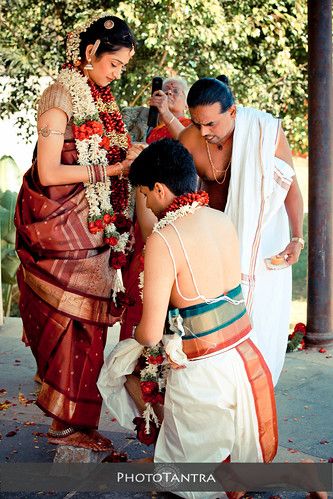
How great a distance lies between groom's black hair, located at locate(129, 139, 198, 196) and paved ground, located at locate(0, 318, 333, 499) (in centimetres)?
136

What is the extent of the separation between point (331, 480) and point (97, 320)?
52.0 inches

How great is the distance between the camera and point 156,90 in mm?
4770

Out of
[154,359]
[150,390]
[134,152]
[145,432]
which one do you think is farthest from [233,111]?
[145,432]

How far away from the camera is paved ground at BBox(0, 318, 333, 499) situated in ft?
13.8

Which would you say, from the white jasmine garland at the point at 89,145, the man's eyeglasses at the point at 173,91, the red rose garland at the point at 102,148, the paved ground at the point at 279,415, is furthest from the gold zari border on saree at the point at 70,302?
the man's eyeglasses at the point at 173,91

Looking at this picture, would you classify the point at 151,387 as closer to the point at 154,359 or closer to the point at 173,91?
the point at 154,359

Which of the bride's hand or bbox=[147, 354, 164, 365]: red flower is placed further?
the bride's hand

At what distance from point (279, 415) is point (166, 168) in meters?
1.99

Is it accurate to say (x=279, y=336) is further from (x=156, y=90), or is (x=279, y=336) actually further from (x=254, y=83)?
(x=254, y=83)

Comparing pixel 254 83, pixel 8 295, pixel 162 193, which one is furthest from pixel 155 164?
pixel 254 83

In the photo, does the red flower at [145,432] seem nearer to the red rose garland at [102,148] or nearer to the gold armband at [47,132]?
the red rose garland at [102,148]

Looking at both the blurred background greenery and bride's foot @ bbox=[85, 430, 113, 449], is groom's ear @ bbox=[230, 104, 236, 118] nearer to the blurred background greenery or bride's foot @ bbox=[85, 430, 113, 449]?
bride's foot @ bbox=[85, 430, 113, 449]

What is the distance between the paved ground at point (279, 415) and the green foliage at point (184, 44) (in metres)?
4.20

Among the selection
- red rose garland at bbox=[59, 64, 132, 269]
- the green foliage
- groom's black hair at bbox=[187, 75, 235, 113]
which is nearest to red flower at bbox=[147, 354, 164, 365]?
red rose garland at bbox=[59, 64, 132, 269]
